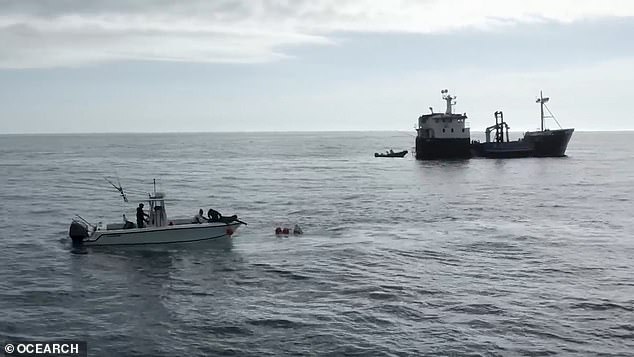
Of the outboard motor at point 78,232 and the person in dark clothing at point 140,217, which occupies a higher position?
the person in dark clothing at point 140,217

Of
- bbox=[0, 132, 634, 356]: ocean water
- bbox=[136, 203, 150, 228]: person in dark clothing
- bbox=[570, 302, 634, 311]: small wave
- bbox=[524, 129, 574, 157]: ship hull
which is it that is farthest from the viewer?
bbox=[524, 129, 574, 157]: ship hull

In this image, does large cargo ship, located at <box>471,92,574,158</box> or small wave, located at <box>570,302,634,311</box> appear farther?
large cargo ship, located at <box>471,92,574,158</box>

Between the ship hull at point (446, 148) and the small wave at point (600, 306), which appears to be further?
the ship hull at point (446, 148)

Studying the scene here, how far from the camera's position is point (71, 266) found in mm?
29609

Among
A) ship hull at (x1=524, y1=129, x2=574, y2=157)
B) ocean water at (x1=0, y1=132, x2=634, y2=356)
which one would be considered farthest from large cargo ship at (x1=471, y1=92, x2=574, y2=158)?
ocean water at (x1=0, y1=132, x2=634, y2=356)

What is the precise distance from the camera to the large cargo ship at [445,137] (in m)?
105

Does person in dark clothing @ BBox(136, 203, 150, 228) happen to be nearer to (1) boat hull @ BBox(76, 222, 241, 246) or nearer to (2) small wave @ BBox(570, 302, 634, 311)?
(1) boat hull @ BBox(76, 222, 241, 246)

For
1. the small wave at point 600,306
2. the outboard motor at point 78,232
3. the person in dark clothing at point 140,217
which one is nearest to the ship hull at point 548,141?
the person in dark clothing at point 140,217

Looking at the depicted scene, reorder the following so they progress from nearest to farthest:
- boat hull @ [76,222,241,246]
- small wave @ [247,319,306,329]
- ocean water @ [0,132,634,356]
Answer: ocean water @ [0,132,634,356] < small wave @ [247,319,306,329] < boat hull @ [76,222,241,246]

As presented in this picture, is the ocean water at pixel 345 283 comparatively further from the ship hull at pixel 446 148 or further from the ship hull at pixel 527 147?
the ship hull at pixel 527 147

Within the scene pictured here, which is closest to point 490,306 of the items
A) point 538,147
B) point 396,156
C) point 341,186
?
point 341,186

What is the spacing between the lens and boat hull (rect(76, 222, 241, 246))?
109 feet

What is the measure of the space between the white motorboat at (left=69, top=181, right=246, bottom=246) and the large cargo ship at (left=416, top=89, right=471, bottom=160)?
7542 cm

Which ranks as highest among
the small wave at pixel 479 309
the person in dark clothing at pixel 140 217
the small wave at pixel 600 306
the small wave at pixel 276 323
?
the person in dark clothing at pixel 140 217
